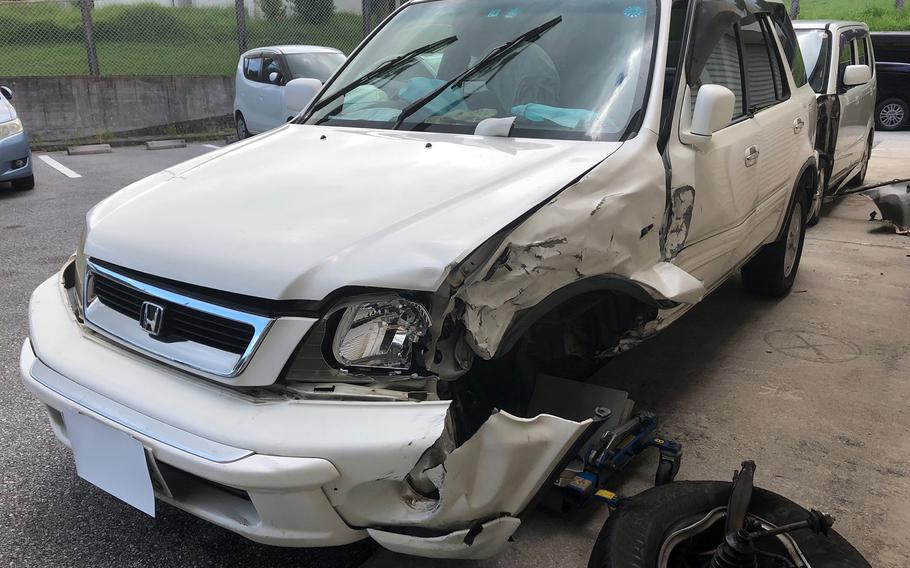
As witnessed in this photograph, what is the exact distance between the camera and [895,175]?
8.44m

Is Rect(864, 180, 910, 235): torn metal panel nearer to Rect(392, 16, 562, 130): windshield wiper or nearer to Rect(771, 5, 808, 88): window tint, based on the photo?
Rect(771, 5, 808, 88): window tint

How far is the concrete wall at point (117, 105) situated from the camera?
439 inches

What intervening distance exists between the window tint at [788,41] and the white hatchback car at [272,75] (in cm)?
688

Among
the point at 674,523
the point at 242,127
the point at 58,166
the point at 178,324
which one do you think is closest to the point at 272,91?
the point at 242,127

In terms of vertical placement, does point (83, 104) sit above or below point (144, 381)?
below

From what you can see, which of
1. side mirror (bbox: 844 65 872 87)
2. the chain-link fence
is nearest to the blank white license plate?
side mirror (bbox: 844 65 872 87)

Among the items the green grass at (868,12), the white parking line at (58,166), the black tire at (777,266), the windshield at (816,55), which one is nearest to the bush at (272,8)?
the white parking line at (58,166)

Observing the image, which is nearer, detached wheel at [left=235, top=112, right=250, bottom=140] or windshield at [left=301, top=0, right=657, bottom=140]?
windshield at [left=301, top=0, right=657, bottom=140]

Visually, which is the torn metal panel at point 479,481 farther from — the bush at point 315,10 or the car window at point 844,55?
the bush at point 315,10

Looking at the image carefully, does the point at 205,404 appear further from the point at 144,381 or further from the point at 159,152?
the point at 159,152

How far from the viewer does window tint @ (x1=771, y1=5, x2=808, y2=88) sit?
3891mm

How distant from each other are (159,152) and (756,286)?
9162mm

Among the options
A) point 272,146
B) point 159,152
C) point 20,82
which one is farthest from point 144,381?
point 20,82

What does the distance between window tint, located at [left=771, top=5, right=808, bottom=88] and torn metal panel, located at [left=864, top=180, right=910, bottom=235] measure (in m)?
2.48
